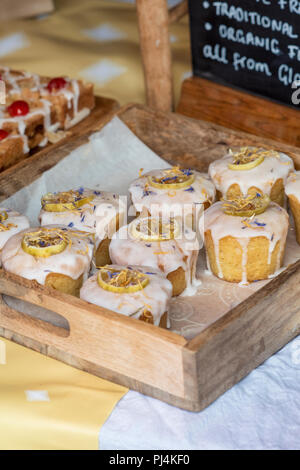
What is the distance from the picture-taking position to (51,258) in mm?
1675

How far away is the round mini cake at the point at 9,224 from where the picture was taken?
1812 mm

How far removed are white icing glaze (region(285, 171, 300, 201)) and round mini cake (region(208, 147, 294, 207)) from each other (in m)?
0.05

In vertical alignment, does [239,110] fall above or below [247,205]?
below

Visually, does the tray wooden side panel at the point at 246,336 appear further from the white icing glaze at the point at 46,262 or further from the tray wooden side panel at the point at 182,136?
the tray wooden side panel at the point at 182,136

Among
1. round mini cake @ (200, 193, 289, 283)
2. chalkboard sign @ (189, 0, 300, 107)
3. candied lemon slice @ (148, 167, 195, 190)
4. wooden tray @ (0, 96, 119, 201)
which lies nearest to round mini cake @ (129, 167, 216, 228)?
candied lemon slice @ (148, 167, 195, 190)

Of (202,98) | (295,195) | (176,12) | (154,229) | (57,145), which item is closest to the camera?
(154,229)

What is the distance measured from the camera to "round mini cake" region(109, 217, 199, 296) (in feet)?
5.64

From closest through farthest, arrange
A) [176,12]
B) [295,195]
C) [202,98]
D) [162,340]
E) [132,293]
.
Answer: [162,340]
[132,293]
[295,195]
[202,98]
[176,12]

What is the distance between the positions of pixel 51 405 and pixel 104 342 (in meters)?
0.16

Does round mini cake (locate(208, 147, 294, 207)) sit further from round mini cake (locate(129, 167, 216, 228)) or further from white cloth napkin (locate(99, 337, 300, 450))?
white cloth napkin (locate(99, 337, 300, 450))

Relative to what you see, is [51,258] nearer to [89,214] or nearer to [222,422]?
[89,214]

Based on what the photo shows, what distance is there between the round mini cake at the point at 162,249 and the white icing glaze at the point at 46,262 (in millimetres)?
84

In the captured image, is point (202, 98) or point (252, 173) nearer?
point (252, 173)

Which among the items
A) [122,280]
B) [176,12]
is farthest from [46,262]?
[176,12]
